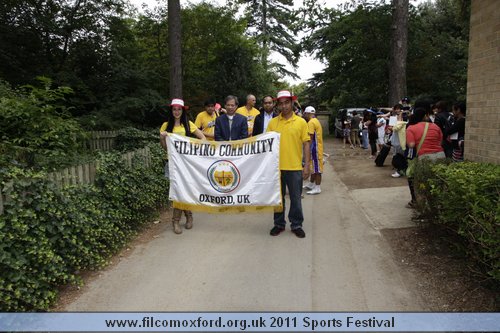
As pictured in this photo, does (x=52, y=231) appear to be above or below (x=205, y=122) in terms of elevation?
below

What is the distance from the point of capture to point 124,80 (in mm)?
12594

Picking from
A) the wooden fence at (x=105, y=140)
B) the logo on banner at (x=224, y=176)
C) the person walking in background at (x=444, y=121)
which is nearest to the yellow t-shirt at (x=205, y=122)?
the logo on banner at (x=224, y=176)

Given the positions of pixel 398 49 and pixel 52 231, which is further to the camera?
pixel 398 49

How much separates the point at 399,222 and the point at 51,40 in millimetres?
11071

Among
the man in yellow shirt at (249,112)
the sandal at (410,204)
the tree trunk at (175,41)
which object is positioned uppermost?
the tree trunk at (175,41)

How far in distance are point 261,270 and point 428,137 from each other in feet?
11.4

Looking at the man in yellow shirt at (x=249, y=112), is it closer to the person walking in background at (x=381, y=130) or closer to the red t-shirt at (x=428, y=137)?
the red t-shirt at (x=428, y=137)

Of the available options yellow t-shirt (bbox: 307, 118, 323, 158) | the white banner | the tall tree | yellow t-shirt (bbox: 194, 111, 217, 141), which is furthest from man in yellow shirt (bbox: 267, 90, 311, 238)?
the tall tree

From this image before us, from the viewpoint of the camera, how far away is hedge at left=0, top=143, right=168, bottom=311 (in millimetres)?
3297

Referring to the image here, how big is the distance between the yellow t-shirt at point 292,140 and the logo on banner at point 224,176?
2.25ft

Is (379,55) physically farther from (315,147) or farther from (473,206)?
(473,206)

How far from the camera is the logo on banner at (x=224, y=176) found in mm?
5535


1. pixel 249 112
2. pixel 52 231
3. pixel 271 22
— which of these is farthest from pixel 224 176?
pixel 271 22

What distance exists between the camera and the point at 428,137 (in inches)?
240
